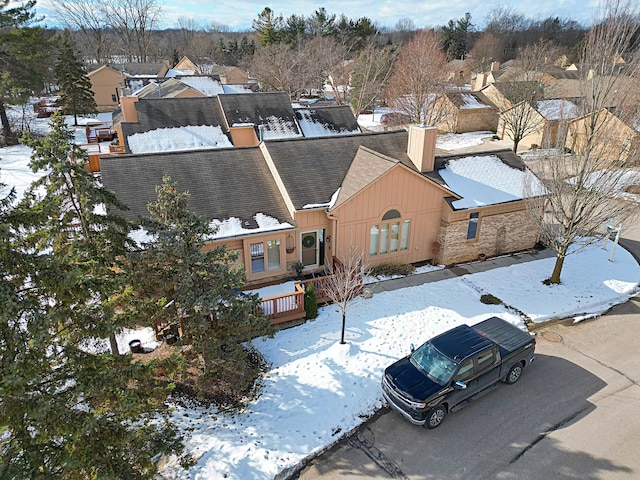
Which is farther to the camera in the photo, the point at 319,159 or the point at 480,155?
the point at 480,155

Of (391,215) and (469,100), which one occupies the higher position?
(469,100)

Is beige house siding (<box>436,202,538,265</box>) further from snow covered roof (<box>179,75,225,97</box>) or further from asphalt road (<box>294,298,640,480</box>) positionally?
snow covered roof (<box>179,75,225,97</box>)

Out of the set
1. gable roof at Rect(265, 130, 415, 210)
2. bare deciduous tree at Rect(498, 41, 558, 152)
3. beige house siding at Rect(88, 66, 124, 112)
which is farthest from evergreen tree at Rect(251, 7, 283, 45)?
gable roof at Rect(265, 130, 415, 210)

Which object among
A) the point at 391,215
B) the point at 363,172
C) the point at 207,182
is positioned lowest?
the point at 391,215

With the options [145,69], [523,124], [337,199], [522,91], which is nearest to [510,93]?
[522,91]

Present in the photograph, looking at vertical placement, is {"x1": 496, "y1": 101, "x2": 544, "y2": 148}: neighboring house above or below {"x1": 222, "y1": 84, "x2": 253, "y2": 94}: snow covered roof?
below

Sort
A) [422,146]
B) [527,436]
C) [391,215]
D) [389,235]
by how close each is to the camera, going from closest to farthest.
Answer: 1. [527,436]
2. [391,215]
3. [389,235]
4. [422,146]

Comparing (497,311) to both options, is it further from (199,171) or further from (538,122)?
(538,122)

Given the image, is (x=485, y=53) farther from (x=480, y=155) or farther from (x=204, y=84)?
(x=480, y=155)
